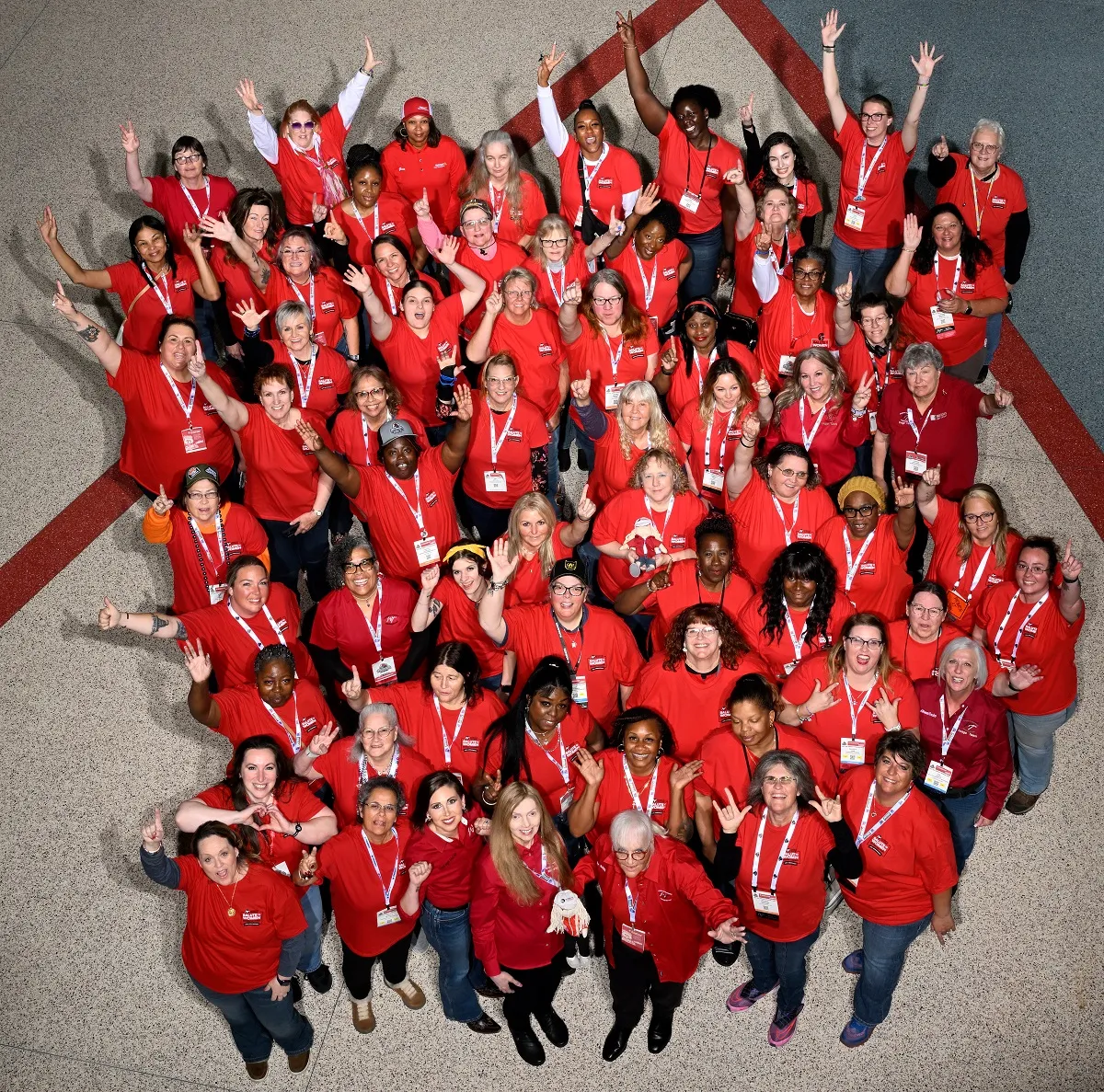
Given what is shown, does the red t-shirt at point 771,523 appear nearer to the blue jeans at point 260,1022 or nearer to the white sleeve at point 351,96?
the blue jeans at point 260,1022

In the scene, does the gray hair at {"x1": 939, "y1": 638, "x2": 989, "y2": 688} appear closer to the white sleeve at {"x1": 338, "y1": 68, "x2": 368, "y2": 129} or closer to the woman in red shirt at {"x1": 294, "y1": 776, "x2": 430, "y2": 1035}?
the woman in red shirt at {"x1": 294, "y1": 776, "x2": 430, "y2": 1035}

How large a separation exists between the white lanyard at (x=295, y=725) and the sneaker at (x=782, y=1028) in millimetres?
2523

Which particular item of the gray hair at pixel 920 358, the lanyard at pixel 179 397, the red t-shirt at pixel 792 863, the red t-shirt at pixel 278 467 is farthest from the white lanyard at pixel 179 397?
the gray hair at pixel 920 358

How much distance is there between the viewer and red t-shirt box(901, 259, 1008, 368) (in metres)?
7.41

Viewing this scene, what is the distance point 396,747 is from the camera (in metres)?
5.93

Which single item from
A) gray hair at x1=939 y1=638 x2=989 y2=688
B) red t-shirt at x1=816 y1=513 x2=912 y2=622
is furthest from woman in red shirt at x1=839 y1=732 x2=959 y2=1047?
red t-shirt at x1=816 y1=513 x2=912 y2=622

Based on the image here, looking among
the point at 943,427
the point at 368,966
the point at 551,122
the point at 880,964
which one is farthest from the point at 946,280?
the point at 368,966

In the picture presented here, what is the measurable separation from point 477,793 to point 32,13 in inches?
317

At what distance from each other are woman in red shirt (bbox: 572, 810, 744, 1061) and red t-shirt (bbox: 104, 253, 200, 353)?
3958mm

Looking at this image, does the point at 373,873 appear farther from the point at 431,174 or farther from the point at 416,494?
the point at 431,174

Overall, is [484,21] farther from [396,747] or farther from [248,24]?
[396,747]

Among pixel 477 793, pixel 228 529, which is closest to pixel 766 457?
pixel 477 793

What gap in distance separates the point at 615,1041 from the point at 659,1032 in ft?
0.66

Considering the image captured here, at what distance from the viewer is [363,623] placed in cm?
639
